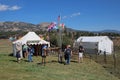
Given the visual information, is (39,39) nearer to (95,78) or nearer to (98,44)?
(95,78)

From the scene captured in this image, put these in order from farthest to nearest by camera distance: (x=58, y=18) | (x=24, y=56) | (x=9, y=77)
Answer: (x=24, y=56)
(x=58, y=18)
(x=9, y=77)

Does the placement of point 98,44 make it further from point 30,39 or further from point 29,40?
point 29,40

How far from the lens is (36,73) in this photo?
16281 mm

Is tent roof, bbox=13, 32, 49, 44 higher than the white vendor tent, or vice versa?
tent roof, bbox=13, 32, 49, 44

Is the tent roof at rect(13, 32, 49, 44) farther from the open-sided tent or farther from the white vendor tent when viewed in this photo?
the white vendor tent

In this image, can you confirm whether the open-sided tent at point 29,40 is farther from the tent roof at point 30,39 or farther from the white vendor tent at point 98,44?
the white vendor tent at point 98,44

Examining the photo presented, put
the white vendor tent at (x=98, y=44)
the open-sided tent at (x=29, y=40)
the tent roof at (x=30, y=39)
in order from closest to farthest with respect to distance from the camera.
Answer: the open-sided tent at (x=29, y=40), the tent roof at (x=30, y=39), the white vendor tent at (x=98, y=44)

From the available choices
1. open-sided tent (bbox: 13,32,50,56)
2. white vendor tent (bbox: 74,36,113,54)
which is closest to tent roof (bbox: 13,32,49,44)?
open-sided tent (bbox: 13,32,50,56)

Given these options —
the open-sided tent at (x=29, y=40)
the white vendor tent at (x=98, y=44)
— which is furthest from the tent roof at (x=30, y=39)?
the white vendor tent at (x=98, y=44)

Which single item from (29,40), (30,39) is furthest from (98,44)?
(29,40)

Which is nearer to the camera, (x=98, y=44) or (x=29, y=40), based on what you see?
(x=29, y=40)

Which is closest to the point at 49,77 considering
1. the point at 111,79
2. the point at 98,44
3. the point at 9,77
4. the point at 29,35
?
the point at 9,77

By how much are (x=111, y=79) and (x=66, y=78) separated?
3.04 m

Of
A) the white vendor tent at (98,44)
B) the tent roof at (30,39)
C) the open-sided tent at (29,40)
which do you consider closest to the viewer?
the open-sided tent at (29,40)
